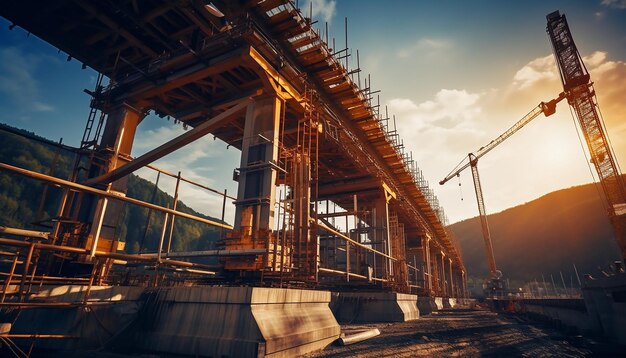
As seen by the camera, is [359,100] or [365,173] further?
[365,173]

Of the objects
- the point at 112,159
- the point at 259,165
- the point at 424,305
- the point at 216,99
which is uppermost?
the point at 216,99

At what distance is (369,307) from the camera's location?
707 inches

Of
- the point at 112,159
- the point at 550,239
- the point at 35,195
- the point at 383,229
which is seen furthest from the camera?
the point at 550,239

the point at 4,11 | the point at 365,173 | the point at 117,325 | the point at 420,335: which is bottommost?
the point at 420,335

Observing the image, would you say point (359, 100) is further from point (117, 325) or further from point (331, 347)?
point (117, 325)

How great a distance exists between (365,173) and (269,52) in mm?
10801

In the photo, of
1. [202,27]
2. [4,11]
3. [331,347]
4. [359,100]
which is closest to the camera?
[331,347]

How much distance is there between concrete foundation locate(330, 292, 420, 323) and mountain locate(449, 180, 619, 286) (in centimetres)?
15253

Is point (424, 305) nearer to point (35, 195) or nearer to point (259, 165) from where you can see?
point (259, 165)

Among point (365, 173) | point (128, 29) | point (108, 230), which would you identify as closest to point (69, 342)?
point (108, 230)

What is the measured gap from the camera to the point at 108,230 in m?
11.5

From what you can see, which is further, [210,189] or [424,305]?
[424,305]

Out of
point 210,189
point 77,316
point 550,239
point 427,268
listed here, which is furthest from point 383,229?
point 550,239

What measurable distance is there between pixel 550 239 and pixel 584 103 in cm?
14934
